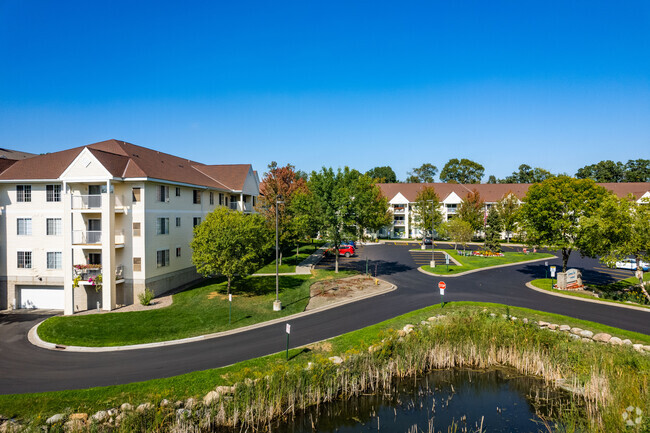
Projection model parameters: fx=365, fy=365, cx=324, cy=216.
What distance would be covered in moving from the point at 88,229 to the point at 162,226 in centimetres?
563

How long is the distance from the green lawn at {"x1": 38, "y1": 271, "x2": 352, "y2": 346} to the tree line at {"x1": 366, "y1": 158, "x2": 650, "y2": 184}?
59.9 meters

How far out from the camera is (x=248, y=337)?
21.0m

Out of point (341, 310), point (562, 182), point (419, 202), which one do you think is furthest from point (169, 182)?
point (419, 202)

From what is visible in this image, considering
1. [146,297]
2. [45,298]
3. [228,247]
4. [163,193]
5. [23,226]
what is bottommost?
[45,298]

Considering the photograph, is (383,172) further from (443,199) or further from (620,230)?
(620,230)

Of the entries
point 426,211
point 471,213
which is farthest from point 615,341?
point 426,211

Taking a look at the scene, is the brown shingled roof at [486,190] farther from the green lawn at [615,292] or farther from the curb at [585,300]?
the curb at [585,300]

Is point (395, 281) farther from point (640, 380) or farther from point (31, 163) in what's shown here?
point (31, 163)

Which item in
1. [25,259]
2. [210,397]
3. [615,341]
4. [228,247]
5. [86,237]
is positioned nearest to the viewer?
[210,397]

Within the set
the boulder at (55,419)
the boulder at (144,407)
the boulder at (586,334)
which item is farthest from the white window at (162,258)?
the boulder at (586,334)

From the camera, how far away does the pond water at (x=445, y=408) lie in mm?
13281

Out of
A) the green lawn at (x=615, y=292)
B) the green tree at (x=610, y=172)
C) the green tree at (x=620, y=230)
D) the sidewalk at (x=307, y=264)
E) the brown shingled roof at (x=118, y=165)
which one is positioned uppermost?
the green tree at (x=610, y=172)

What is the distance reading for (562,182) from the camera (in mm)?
32594

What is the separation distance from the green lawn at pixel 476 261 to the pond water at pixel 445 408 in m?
22.2
